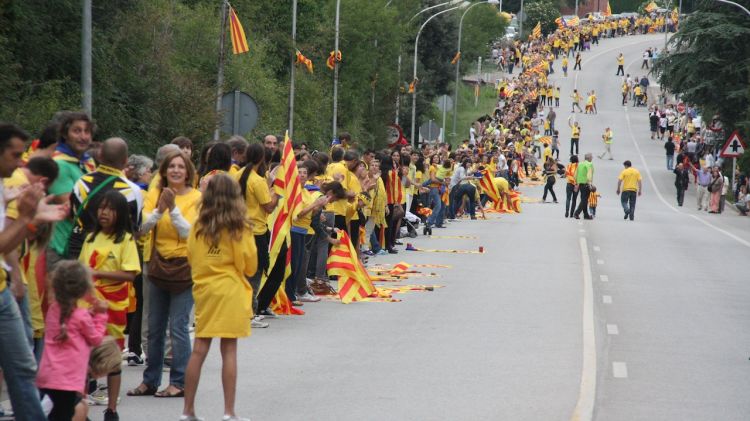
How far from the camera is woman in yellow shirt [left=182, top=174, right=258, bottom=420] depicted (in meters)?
9.20

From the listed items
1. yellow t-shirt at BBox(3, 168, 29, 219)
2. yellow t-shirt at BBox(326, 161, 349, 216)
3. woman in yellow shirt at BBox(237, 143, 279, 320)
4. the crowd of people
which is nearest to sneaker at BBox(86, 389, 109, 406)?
the crowd of people

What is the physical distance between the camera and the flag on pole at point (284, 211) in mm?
15227

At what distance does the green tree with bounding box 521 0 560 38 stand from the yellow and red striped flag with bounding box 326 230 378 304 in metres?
132

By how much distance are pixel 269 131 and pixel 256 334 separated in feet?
97.4

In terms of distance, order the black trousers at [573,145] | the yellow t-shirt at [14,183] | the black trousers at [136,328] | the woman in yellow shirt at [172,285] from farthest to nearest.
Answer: the black trousers at [573,145] → the black trousers at [136,328] → the woman in yellow shirt at [172,285] → the yellow t-shirt at [14,183]

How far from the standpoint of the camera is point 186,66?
38.1 meters

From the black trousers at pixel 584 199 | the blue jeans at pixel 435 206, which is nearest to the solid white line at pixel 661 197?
the black trousers at pixel 584 199

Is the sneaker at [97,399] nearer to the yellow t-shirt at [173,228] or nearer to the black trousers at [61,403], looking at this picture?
the yellow t-shirt at [173,228]

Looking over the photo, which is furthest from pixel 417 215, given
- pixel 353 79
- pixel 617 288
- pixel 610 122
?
pixel 610 122


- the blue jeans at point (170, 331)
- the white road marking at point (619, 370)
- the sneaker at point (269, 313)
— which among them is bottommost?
the sneaker at point (269, 313)

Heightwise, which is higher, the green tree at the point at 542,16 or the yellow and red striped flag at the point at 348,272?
the green tree at the point at 542,16

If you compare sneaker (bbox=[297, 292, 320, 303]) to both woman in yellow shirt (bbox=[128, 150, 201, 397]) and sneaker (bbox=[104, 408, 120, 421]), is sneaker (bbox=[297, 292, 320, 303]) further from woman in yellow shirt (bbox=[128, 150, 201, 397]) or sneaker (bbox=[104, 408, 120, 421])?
sneaker (bbox=[104, 408, 120, 421])

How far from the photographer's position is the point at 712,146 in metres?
65.9

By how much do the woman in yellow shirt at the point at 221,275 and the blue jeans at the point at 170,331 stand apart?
897 mm
